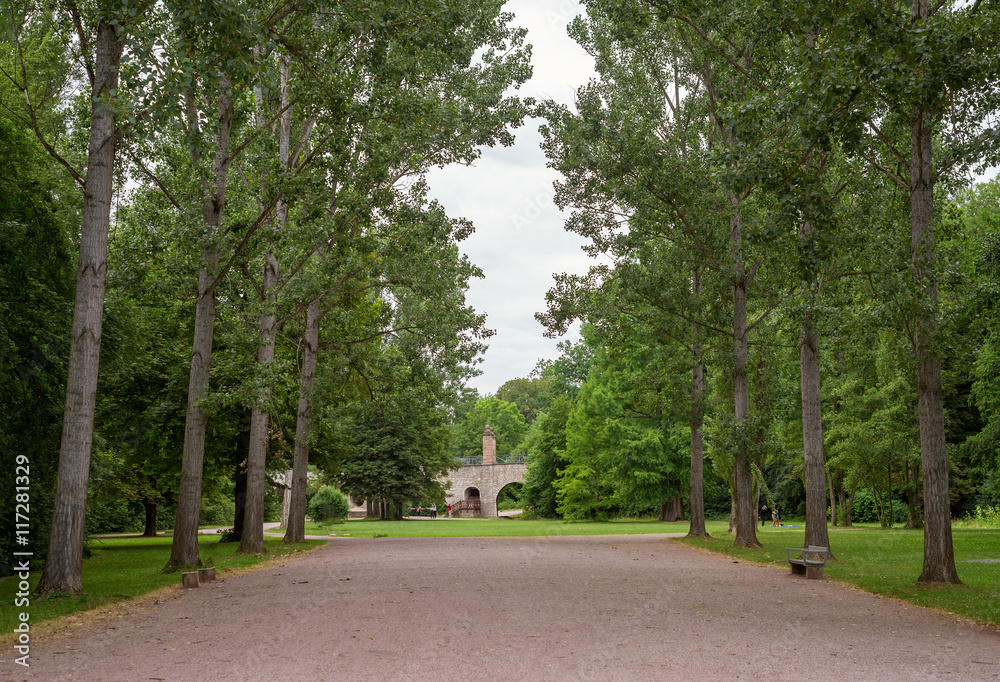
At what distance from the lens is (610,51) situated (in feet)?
72.0

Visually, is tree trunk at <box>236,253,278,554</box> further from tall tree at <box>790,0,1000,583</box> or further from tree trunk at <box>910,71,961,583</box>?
tree trunk at <box>910,71,961,583</box>

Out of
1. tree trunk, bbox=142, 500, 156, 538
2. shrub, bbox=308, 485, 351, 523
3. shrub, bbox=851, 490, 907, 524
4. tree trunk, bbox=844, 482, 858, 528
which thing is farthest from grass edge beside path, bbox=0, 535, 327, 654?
shrub, bbox=851, 490, 907, 524

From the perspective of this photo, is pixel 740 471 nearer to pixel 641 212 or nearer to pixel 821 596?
pixel 641 212

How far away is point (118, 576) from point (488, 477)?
148ft

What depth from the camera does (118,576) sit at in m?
12.6

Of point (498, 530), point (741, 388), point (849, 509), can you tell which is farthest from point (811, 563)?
point (849, 509)

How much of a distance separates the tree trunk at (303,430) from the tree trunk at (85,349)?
422 inches

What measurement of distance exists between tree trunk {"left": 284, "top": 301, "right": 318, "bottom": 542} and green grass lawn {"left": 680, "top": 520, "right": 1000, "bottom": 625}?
1074 cm

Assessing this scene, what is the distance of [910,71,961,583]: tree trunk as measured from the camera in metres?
A: 10.5

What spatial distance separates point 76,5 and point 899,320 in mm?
12184

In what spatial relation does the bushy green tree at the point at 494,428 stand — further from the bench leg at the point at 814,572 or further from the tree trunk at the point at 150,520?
the bench leg at the point at 814,572

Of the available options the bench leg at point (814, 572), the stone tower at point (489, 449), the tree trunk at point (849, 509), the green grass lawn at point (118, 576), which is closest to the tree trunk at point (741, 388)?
the bench leg at point (814, 572)

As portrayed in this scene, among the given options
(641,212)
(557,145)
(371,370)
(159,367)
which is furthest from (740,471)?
(159,367)

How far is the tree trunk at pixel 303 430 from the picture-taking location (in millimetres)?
20484
